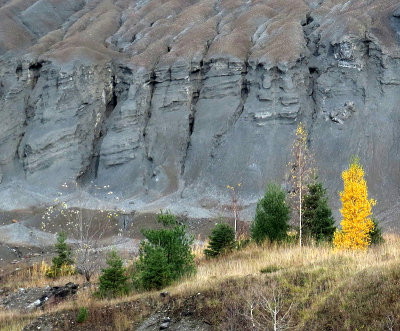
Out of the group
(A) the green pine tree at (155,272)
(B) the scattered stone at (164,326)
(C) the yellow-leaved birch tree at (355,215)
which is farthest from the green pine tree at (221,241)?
(B) the scattered stone at (164,326)

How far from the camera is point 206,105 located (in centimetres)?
5403

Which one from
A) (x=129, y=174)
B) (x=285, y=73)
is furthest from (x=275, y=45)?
(x=129, y=174)

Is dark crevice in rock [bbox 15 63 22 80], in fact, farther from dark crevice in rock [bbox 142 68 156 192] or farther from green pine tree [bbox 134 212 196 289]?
green pine tree [bbox 134 212 196 289]

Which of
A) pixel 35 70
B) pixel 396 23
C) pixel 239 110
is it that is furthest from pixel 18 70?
pixel 396 23

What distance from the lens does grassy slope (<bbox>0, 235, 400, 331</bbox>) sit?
7.01 m

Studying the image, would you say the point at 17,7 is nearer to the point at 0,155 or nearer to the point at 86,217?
the point at 0,155

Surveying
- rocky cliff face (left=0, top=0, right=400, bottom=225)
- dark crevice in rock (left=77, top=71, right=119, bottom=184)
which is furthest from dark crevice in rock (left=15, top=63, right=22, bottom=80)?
dark crevice in rock (left=77, top=71, right=119, bottom=184)

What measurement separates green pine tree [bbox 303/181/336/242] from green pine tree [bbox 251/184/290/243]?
7.67 feet

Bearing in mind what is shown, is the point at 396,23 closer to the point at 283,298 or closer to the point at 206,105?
→ the point at 206,105

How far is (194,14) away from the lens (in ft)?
224

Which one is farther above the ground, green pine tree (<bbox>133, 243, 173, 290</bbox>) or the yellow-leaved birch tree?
green pine tree (<bbox>133, 243, 173, 290</bbox>)

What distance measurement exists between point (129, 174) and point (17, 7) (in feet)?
157

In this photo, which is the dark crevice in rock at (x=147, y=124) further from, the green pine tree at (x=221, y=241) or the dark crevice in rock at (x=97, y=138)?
the green pine tree at (x=221, y=241)

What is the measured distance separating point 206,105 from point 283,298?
155 feet
